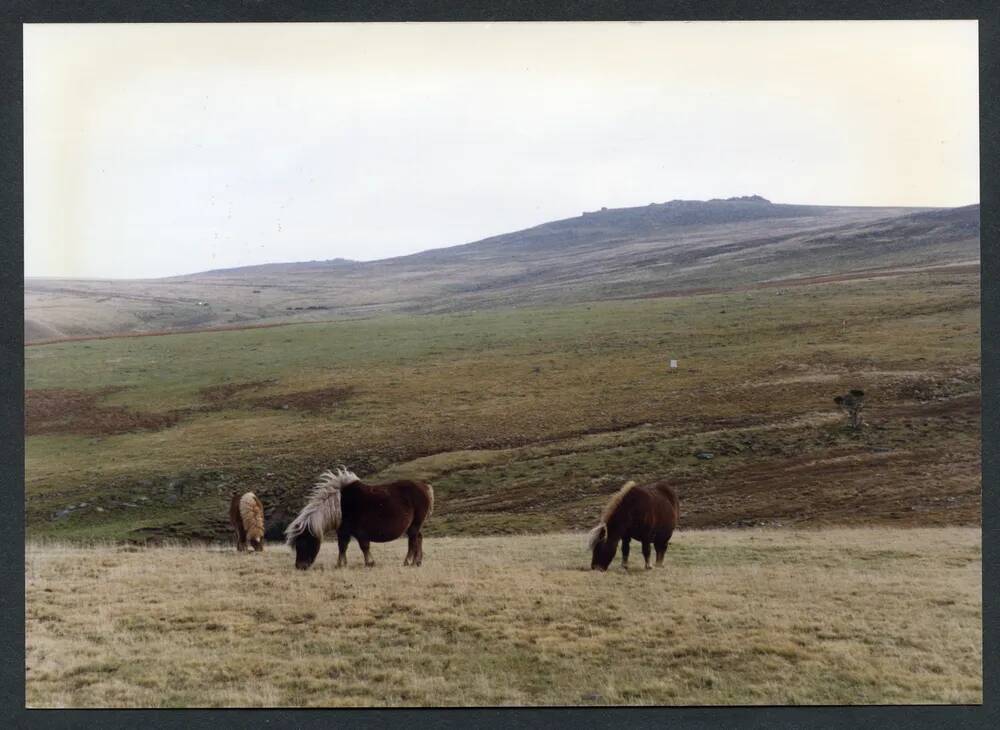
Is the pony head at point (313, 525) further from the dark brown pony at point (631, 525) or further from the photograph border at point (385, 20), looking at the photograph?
the dark brown pony at point (631, 525)

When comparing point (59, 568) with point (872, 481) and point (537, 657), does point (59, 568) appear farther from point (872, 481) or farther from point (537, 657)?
point (872, 481)

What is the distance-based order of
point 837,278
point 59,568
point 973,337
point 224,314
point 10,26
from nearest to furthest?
point 10,26 → point 59,568 → point 973,337 → point 837,278 → point 224,314

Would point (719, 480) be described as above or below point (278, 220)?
below

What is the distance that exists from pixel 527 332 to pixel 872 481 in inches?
1145

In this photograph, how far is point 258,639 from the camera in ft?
38.0

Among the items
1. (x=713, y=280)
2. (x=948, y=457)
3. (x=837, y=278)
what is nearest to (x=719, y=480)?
(x=948, y=457)

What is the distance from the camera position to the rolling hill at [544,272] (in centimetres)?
6694

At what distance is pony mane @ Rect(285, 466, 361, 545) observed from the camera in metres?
13.9

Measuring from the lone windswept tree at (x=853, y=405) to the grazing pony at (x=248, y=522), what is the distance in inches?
828

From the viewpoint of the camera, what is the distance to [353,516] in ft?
46.6

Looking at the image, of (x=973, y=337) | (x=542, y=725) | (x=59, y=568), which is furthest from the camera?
(x=973, y=337)

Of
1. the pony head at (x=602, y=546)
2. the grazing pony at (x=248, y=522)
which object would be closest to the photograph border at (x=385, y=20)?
the grazing pony at (x=248, y=522)

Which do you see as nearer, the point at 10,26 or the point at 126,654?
the point at 126,654

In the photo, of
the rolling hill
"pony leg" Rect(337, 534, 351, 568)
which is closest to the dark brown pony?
"pony leg" Rect(337, 534, 351, 568)
